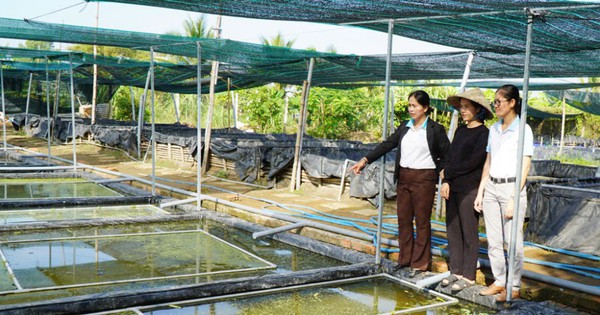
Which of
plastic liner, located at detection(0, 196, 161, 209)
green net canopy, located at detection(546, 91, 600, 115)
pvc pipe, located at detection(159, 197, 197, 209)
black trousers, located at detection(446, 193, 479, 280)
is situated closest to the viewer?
black trousers, located at detection(446, 193, 479, 280)

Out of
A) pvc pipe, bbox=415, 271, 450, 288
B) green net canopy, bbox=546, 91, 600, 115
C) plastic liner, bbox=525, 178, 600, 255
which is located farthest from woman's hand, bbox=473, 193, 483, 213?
green net canopy, bbox=546, 91, 600, 115

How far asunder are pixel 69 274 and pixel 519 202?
10.8 feet

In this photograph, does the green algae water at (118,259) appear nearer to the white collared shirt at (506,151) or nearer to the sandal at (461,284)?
the sandal at (461,284)

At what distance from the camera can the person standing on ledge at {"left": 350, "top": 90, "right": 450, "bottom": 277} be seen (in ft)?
14.3

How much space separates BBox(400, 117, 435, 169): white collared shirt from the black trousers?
0.34 metres

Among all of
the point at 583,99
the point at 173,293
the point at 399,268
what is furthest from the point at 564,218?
the point at 583,99

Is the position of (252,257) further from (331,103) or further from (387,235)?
(331,103)

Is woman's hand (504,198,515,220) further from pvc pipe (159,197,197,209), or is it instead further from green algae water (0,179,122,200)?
green algae water (0,179,122,200)

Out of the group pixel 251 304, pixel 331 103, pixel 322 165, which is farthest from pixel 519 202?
pixel 331 103

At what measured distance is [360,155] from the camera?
38.2ft

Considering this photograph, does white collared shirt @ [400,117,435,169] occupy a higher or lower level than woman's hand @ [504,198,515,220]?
higher

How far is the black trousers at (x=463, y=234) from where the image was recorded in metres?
4.05

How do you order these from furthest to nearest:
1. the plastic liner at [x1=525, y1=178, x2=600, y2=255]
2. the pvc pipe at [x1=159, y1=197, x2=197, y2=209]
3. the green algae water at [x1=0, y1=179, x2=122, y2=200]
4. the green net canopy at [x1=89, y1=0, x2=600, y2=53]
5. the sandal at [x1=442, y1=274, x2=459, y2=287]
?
the green algae water at [x1=0, y1=179, x2=122, y2=200]
the pvc pipe at [x1=159, y1=197, x2=197, y2=209]
the plastic liner at [x1=525, y1=178, x2=600, y2=255]
the green net canopy at [x1=89, y1=0, x2=600, y2=53]
the sandal at [x1=442, y1=274, x2=459, y2=287]

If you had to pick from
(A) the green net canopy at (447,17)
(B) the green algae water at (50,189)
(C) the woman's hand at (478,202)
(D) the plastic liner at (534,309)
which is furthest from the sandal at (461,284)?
(B) the green algae water at (50,189)
